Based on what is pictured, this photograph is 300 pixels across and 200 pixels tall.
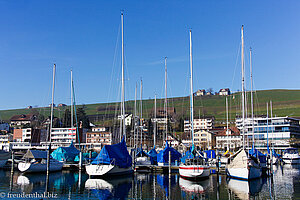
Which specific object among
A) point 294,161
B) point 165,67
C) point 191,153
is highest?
point 165,67

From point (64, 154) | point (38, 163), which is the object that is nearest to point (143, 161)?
point (64, 154)

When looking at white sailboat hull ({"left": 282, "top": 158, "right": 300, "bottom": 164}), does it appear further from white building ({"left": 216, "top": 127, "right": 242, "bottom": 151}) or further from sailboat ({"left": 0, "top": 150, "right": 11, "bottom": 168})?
sailboat ({"left": 0, "top": 150, "right": 11, "bottom": 168})

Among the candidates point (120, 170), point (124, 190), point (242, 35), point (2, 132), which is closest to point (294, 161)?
point (242, 35)

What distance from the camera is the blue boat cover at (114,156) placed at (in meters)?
44.1

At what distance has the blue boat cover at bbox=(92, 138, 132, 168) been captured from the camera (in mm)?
44094

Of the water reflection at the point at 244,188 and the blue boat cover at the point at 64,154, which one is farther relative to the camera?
the blue boat cover at the point at 64,154

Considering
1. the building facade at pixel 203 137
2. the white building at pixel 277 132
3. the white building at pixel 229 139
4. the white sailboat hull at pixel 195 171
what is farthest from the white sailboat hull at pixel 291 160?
the white sailboat hull at pixel 195 171

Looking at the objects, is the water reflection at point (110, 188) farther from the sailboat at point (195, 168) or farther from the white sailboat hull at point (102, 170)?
the sailboat at point (195, 168)

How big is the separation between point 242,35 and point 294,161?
188 ft

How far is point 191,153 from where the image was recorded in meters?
43.9

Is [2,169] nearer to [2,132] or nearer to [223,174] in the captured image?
[223,174]

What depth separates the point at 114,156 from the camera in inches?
1759

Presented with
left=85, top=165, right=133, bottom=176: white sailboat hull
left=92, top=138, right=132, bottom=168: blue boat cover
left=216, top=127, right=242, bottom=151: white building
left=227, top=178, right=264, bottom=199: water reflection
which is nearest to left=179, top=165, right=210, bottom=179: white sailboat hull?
left=227, top=178, right=264, bottom=199: water reflection

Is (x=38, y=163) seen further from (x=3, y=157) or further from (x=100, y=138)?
(x=100, y=138)
